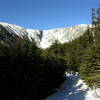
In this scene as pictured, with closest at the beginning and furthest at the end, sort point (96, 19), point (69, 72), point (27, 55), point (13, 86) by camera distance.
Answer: point (96, 19) < point (13, 86) < point (27, 55) < point (69, 72)

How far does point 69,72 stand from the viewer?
60375mm

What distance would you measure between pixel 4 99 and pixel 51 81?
12101 mm

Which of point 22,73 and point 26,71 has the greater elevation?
point 26,71

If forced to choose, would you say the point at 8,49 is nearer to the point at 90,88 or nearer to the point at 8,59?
the point at 8,59

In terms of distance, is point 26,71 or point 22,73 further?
point 26,71

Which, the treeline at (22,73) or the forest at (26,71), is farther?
the treeline at (22,73)

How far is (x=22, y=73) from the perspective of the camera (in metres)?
18.9

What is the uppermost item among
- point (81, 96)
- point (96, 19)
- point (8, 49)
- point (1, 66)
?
point (96, 19)

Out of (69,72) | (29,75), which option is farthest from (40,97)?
(69,72)

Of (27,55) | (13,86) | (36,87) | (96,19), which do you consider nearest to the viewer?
(96,19)

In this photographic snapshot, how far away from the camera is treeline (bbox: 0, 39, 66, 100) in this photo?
16.5 meters

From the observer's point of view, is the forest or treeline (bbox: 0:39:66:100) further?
treeline (bbox: 0:39:66:100)

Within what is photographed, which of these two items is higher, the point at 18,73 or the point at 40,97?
the point at 18,73

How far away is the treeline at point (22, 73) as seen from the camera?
16453 mm
